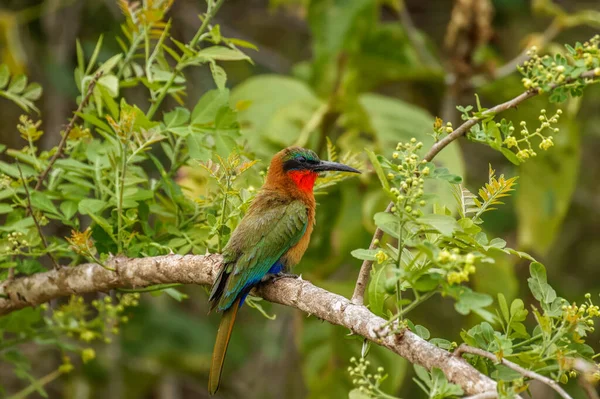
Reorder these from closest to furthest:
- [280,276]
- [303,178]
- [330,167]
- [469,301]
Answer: [469,301] → [280,276] → [330,167] → [303,178]

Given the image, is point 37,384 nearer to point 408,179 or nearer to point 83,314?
point 83,314

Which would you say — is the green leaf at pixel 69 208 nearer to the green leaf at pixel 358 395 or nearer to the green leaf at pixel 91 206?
the green leaf at pixel 91 206

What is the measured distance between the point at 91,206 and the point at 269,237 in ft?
2.55

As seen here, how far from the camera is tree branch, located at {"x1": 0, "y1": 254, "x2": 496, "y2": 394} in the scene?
1.73 meters

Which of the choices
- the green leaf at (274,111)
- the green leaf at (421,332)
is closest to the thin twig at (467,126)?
the green leaf at (421,332)

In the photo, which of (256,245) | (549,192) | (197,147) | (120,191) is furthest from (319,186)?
(549,192)

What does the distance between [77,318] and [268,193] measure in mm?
941

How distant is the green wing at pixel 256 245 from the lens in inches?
103

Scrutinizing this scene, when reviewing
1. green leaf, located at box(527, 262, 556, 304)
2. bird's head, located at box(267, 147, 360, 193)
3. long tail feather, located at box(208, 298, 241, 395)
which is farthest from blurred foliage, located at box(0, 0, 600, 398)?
long tail feather, located at box(208, 298, 241, 395)

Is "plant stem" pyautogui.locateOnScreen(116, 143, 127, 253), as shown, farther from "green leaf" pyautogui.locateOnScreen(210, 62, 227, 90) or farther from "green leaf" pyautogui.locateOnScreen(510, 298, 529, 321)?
"green leaf" pyautogui.locateOnScreen(510, 298, 529, 321)

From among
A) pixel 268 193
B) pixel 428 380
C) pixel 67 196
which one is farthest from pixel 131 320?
pixel 428 380

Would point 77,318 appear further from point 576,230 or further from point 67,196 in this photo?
point 576,230

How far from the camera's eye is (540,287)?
1.88 meters

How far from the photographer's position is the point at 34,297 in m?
2.76
